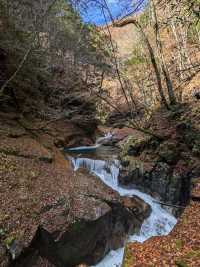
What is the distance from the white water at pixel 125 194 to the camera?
822 centimetres

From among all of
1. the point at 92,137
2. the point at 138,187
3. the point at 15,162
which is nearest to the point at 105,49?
the point at 92,137

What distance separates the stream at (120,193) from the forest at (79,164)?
36 mm

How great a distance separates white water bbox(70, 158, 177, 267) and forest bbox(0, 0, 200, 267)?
0.12ft

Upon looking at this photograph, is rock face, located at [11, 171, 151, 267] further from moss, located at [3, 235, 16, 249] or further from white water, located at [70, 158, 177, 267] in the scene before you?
moss, located at [3, 235, 16, 249]

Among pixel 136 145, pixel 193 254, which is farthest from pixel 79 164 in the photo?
pixel 193 254

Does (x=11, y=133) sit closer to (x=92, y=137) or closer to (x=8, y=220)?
(x=8, y=220)

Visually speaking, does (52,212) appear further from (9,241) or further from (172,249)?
(172,249)

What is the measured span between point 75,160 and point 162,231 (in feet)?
16.1

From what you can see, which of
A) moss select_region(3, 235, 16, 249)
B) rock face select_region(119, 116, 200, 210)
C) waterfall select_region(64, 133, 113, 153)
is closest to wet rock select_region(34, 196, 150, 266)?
moss select_region(3, 235, 16, 249)

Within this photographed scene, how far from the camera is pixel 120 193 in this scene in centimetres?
1141

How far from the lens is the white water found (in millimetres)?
8219

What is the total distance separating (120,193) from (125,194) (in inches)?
8.7

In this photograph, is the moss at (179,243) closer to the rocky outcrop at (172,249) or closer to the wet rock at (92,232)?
the rocky outcrop at (172,249)

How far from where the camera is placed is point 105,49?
55.6ft
